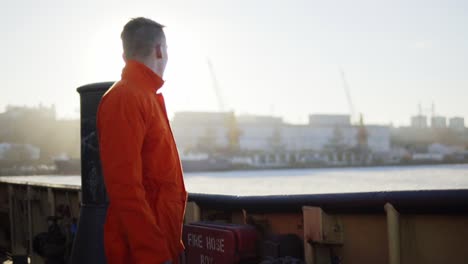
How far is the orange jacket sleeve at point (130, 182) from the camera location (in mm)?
2141

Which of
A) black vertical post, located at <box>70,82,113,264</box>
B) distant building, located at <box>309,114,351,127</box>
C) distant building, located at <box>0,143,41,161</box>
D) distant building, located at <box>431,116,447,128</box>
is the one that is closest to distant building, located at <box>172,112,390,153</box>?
distant building, located at <box>309,114,351,127</box>

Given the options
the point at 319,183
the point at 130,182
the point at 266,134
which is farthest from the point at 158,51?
the point at 266,134

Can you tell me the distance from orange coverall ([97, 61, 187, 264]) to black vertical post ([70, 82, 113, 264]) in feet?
5.33

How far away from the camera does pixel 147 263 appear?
84.6 inches

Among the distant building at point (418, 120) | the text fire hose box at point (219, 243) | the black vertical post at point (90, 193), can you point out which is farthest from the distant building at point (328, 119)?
the black vertical post at point (90, 193)

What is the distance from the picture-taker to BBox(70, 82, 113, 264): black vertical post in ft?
12.9

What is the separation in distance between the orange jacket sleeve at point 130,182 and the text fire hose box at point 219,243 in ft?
6.53

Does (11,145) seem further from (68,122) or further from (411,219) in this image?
(411,219)

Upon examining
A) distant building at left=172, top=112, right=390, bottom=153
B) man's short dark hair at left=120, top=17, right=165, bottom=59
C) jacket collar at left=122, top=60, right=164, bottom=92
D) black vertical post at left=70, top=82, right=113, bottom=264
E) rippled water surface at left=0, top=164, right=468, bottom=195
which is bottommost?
rippled water surface at left=0, top=164, right=468, bottom=195

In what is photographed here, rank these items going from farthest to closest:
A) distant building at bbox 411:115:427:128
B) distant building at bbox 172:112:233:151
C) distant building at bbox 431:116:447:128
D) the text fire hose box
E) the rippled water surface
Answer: distant building at bbox 411:115:427:128 → distant building at bbox 431:116:447:128 → distant building at bbox 172:112:233:151 → the rippled water surface → the text fire hose box

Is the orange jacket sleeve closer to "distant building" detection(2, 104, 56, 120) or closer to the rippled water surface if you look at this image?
the rippled water surface

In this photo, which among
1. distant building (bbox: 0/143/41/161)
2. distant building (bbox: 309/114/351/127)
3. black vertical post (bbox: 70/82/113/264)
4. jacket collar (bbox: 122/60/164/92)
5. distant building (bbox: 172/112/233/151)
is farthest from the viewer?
distant building (bbox: 309/114/351/127)

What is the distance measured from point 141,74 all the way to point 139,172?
0.46m

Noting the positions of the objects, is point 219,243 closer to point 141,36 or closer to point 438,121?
point 141,36
